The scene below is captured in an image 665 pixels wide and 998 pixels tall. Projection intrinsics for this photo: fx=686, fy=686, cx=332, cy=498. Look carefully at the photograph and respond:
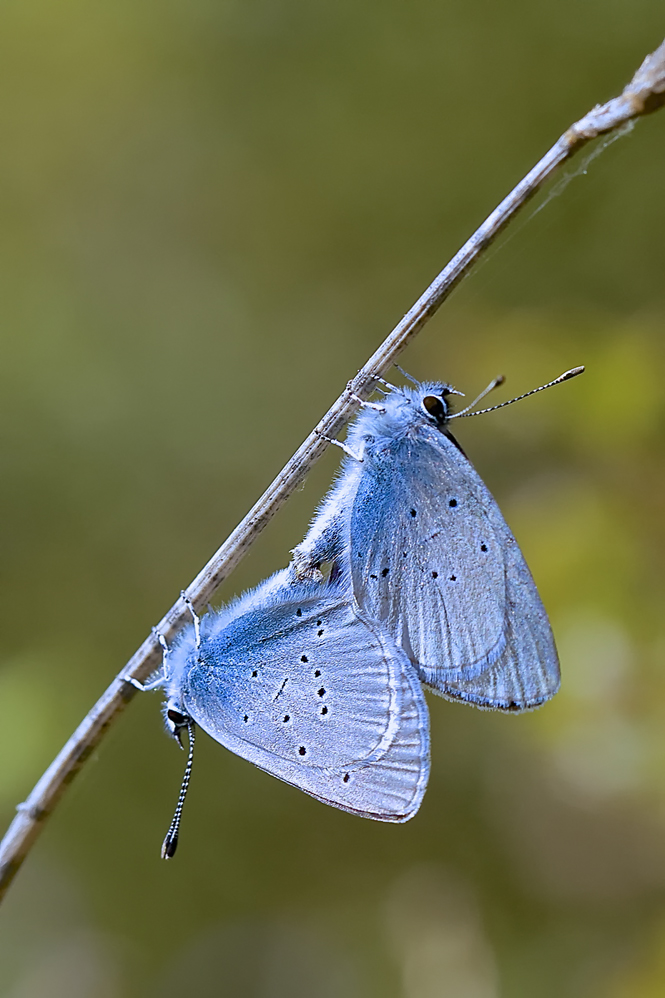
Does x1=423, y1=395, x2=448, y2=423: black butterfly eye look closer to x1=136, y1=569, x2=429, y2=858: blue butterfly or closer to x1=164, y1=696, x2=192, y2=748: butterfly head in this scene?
x1=136, y1=569, x2=429, y2=858: blue butterfly

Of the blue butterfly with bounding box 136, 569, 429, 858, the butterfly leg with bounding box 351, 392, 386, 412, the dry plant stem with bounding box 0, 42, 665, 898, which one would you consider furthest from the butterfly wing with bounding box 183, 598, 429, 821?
the butterfly leg with bounding box 351, 392, 386, 412

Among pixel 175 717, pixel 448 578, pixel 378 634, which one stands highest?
pixel 448 578

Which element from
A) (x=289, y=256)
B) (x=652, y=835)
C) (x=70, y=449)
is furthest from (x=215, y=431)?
(x=652, y=835)

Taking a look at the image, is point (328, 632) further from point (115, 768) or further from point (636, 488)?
point (115, 768)

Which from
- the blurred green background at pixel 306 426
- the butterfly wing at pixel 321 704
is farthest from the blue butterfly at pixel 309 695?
the blurred green background at pixel 306 426

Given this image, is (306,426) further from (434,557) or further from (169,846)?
(169,846)

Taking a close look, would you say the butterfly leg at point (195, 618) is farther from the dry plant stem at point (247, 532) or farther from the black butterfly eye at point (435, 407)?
the black butterfly eye at point (435, 407)

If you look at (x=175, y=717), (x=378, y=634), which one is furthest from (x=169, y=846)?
(x=378, y=634)
